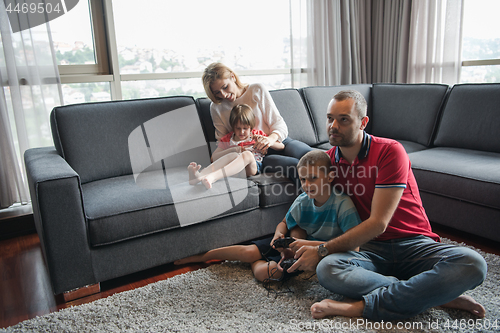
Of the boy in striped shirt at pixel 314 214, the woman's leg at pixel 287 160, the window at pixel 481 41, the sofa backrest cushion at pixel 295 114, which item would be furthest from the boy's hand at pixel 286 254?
the window at pixel 481 41

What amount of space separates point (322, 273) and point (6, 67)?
239cm

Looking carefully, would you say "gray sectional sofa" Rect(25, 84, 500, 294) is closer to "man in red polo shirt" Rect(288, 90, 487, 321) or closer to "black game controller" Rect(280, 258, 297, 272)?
"black game controller" Rect(280, 258, 297, 272)

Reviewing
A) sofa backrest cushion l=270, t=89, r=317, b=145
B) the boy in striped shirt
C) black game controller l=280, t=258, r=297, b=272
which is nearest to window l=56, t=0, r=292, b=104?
sofa backrest cushion l=270, t=89, r=317, b=145

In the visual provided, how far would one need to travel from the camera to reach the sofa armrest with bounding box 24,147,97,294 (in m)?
1.56

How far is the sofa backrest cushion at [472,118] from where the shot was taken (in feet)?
7.84

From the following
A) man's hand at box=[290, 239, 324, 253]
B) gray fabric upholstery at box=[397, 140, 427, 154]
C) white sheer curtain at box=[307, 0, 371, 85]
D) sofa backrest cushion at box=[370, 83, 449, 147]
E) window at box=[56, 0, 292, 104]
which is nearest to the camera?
man's hand at box=[290, 239, 324, 253]

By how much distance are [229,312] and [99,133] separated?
4.37 feet

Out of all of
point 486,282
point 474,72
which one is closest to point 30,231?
point 486,282

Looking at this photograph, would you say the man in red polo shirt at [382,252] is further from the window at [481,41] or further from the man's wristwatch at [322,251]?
the window at [481,41]

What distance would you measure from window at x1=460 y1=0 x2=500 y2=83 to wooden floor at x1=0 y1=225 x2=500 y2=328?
174cm

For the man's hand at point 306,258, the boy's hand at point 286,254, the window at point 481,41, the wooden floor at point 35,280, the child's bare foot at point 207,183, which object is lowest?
the wooden floor at point 35,280

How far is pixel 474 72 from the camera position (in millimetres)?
3275

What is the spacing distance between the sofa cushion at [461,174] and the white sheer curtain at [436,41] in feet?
3.99

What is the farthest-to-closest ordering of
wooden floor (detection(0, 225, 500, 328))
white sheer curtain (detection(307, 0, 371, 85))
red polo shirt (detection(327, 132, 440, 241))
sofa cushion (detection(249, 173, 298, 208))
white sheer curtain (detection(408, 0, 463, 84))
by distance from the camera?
white sheer curtain (detection(307, 0, 371, 85)) < white sheer curtain (detection(408, 0, 463, 84)) < sofa cushion (detection(249, 173, 298, 208)) < wooden floor (detection(0, 225, 500, 328)) < red polo shirt (detection(327, 132, 440, 241))
